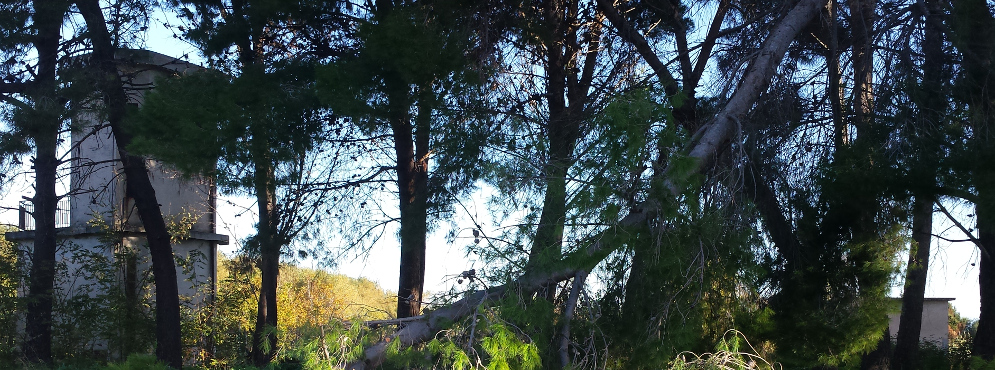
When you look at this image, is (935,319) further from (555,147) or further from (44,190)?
(44,190)

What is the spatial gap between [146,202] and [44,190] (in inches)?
85.4

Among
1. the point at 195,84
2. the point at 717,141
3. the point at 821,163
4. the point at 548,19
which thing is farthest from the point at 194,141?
the point at 821,163

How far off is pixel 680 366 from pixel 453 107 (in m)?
4.30

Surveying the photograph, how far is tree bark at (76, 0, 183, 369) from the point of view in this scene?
10891 millimetres

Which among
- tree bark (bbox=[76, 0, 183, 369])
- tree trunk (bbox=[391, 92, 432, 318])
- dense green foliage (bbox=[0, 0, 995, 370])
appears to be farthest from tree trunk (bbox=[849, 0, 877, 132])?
tree bark (bbox=[76, 0, 183, 369])

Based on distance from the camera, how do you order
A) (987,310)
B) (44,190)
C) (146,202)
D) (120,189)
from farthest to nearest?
(120,189) → (44,190) → (146,202) → (987,310)

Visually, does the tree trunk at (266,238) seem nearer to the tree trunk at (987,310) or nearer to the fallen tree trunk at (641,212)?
the fallen tree trunk at (641,212)

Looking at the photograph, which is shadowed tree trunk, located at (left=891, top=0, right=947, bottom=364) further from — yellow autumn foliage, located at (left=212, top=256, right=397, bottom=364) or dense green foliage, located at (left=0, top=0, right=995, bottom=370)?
yellow autumn foliage, located at (left=212, top=256, right=397, bottom=364)

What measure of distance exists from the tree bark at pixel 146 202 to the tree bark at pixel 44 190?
20.7 inches

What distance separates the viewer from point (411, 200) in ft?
32.7

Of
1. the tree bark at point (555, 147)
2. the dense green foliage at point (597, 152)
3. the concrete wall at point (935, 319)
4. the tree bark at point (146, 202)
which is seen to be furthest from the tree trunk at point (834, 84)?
the concrete wall at point (935, 319)

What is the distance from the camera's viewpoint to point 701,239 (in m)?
5.50

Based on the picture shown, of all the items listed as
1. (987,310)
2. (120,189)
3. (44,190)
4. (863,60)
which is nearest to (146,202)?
(44,190)

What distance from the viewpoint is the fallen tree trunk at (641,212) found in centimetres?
536
